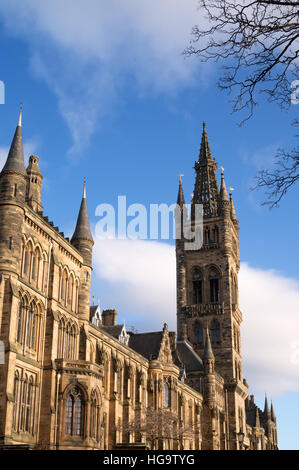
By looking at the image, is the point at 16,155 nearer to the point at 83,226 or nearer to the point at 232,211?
the point at 83,226

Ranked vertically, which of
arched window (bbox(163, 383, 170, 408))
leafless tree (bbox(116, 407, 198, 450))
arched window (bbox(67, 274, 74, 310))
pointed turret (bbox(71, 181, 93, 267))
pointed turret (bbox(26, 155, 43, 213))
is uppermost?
pointed turret (bbox(26, 155, 43, 213))

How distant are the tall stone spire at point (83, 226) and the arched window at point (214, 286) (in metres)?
52.7

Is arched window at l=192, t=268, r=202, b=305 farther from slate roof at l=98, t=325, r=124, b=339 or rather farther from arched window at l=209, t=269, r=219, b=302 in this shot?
slate roof at l=98, t=325, r=124, b=339

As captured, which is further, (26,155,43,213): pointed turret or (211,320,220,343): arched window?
(211,320,220,343): arched window

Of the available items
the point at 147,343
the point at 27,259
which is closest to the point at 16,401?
the point at 27,259

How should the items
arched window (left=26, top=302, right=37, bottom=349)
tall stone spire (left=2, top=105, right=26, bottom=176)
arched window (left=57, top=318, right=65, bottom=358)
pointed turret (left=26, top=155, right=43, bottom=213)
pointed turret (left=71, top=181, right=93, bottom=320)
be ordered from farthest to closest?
pointed turret (left=26, top=155, right=43, bottom=213)
pointed turret (left=71, top=181, right=93, bottom=320)
arched window (left=57, top=318, right=65, bottom=358)
arched window (left=26, top=302, right=37, bottom=349)
tall stone spire (left=2, top=105, right=26, bottom=176)

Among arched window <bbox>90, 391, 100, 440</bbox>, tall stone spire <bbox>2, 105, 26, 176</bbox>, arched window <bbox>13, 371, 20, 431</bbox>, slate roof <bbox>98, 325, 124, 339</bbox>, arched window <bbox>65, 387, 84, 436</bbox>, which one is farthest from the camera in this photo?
slate roof <bbox>98, 325, 124, 339</bbox>

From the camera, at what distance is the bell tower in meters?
93.6

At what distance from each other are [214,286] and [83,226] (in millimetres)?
53731

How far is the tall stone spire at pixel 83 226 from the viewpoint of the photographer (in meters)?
48.6

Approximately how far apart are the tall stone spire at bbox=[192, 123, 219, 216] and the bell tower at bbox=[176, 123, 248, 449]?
0.19 m

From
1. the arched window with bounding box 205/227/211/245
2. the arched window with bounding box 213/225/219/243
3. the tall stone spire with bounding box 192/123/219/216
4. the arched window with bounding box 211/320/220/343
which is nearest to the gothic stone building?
the arched window with bounding box 211/320/220/343

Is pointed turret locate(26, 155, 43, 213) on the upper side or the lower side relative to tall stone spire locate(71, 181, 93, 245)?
upper

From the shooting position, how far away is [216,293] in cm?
9888
